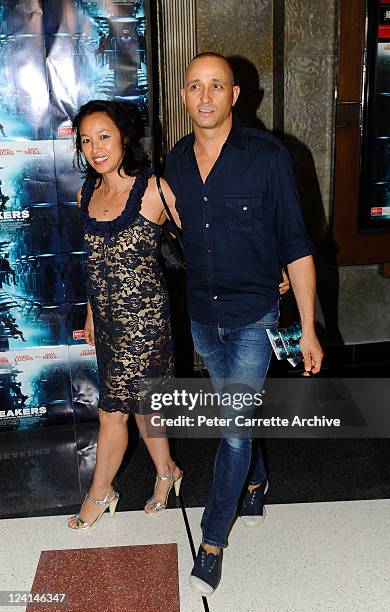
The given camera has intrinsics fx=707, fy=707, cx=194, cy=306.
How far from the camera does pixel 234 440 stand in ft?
6.54

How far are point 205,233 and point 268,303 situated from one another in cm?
27

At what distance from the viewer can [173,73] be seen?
3105mm

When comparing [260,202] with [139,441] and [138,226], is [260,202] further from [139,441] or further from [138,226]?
[139,441]

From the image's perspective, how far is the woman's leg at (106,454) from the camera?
2260 mm

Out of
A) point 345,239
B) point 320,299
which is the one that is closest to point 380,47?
point 345,239

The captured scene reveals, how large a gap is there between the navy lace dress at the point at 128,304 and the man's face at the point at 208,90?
0.97 feet

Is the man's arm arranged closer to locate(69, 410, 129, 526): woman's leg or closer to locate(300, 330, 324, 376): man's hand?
locate(300, 330, 324, 376): man's hand

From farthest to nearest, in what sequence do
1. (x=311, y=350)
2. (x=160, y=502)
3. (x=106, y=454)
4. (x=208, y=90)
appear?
(x=160, y=502) → (x=106, y=454) → (x=311, y=350) → (x=208, y=90)

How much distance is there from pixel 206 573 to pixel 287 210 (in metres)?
1.04

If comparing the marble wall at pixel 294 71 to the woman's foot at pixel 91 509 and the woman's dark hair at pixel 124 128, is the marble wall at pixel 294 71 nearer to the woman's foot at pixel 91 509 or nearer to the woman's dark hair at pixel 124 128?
the woman's dark hair at pixel 124 128

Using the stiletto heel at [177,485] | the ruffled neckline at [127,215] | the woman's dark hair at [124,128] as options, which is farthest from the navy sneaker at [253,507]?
the woman's dark hair at [124,128]

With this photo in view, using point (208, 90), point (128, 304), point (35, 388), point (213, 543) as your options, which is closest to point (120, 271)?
point (128, 304)

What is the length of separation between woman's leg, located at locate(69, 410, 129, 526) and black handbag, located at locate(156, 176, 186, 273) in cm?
50

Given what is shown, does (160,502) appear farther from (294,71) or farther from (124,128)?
(294,71)
